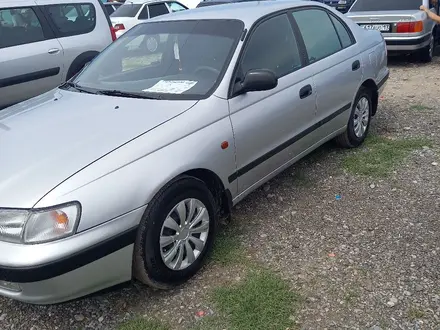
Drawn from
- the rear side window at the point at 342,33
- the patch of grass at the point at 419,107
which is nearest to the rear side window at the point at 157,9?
the patch of grass at the point at 419,107

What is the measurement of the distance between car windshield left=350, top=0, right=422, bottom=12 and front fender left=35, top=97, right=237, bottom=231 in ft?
23.5

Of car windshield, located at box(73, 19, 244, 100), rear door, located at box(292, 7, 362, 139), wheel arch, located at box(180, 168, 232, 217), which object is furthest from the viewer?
rear door, located at box(292, 7, 362, 139)


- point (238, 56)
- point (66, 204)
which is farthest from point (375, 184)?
point (66, 204)

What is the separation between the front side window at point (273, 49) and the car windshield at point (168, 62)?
15 centimetres

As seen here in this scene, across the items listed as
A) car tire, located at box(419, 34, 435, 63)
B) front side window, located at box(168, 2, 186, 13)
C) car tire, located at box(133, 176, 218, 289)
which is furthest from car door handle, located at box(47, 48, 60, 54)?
front side window, located at box(168, 2, 186, 13)

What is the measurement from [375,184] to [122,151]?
8.10ft

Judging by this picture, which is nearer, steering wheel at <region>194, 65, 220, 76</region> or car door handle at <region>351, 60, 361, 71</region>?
steering wheel at <region>194, 65, 220, 76</region>

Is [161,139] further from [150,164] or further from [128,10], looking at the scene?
[128,10]

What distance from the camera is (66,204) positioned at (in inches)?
94.8

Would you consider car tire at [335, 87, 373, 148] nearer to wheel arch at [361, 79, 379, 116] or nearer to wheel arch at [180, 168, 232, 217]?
wheel arch at [361, 79, 379, 116]

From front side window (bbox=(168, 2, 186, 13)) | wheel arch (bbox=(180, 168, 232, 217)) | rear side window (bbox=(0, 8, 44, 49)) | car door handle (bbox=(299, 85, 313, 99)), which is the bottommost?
front side window (bbox=(168, 2, 186, 13))

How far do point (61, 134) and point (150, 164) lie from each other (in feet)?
2.07

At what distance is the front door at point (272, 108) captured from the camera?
338 cm

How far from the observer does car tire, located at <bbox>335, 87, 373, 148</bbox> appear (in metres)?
4.86
